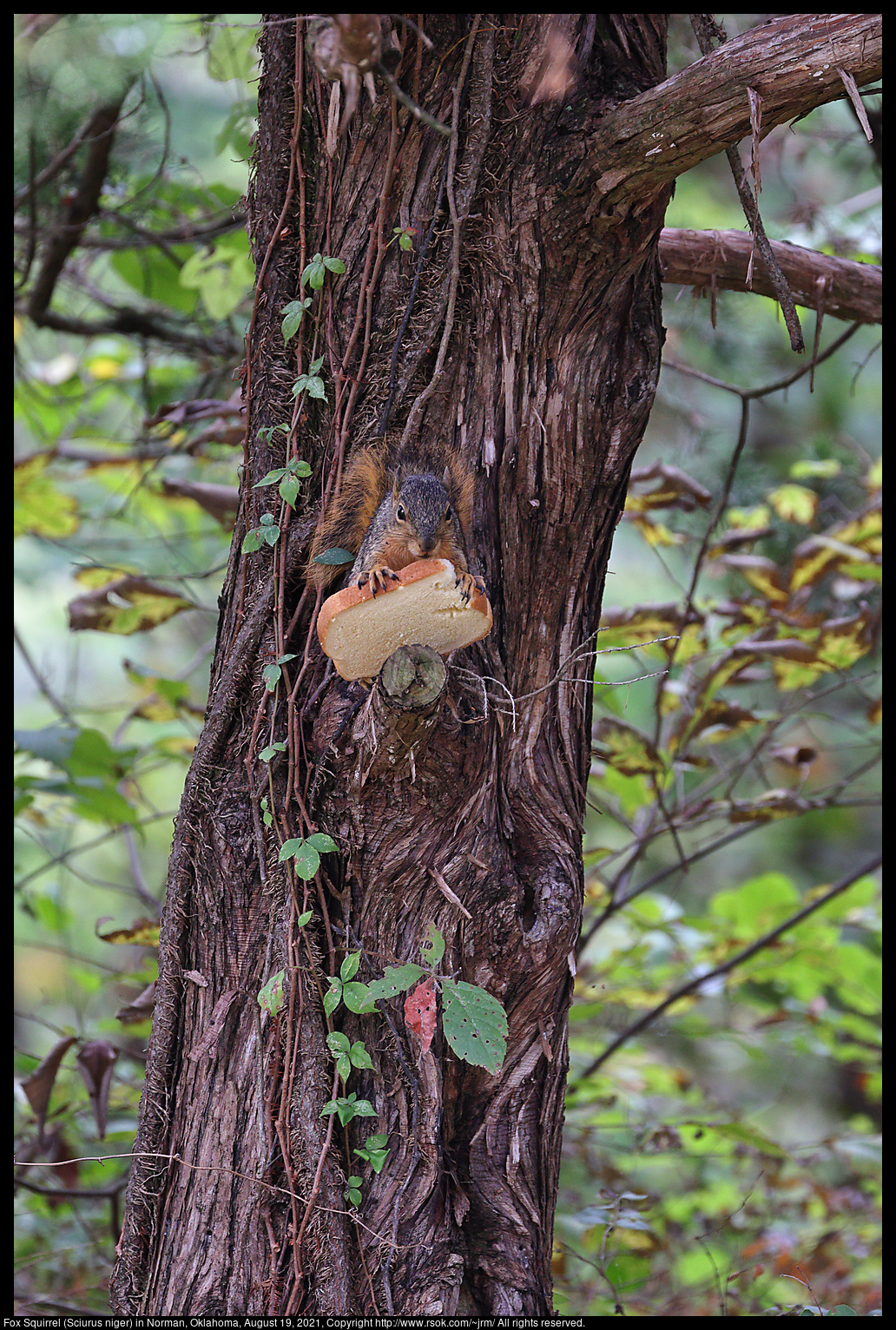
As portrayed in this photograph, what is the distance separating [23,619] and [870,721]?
5.83 meters

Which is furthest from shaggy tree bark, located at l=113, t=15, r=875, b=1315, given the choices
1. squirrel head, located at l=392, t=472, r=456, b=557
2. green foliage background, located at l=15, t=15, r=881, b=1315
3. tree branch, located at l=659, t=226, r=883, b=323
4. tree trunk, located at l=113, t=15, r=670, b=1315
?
tree branch, located at l=659, t=226, r=883, b=323

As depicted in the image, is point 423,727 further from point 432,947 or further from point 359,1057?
point 359,1057

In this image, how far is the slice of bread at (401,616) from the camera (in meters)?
1.06

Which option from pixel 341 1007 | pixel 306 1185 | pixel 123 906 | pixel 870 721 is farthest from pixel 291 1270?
pixel 123 906

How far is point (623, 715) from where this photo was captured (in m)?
1.87

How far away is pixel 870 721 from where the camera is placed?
2.50 metres

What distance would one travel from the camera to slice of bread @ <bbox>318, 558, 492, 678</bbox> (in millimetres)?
1058

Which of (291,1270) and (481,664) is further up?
(481,664)

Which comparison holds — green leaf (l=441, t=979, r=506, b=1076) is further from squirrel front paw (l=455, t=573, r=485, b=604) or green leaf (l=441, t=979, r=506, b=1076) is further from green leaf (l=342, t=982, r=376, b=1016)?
squirrel front paw (l=455, t=573, r=485, b=604)

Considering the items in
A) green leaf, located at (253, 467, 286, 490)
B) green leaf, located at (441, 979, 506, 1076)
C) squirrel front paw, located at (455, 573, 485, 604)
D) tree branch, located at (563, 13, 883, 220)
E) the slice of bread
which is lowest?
green leaf, located at (441, 979, 506, 1076)

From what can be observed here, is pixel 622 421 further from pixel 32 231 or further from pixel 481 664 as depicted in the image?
pixel 32 231

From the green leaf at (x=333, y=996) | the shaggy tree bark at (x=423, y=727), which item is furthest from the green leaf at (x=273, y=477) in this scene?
the green leaf at (x=333, y=996)

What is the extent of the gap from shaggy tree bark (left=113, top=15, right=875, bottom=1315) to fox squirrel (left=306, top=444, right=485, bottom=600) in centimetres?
4

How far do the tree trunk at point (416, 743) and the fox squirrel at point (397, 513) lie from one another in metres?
0.04
